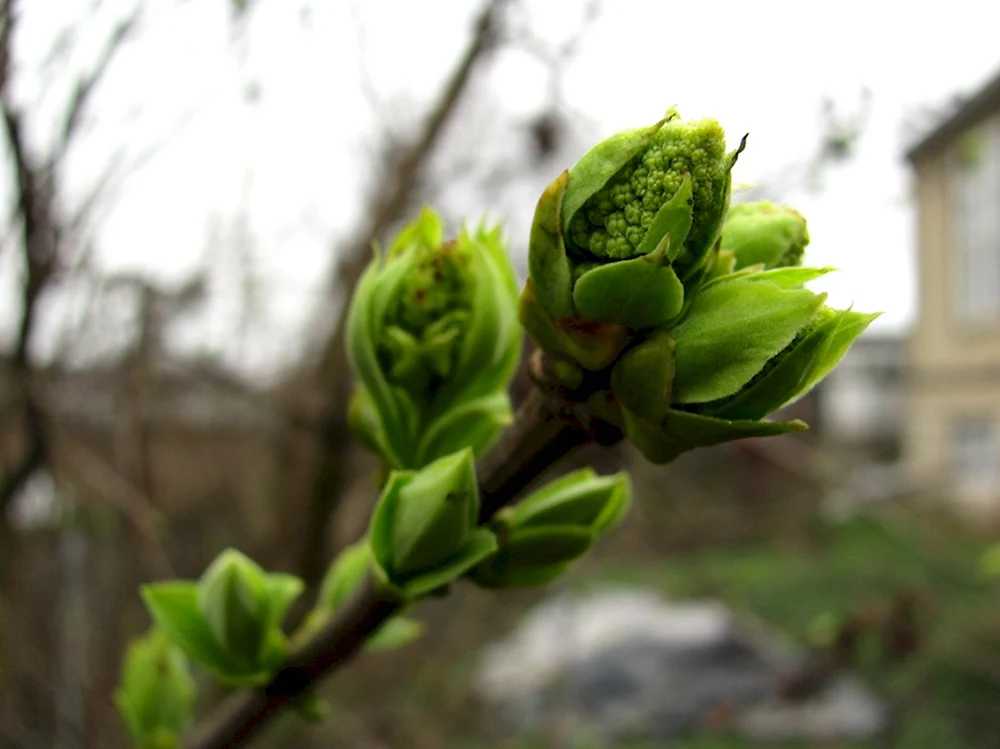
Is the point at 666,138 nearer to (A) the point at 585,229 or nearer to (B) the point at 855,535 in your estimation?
(A) the point at 585,229

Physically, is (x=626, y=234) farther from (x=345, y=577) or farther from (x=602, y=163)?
(x=345, y=577)

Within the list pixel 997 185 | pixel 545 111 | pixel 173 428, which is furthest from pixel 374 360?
pixel 997 185

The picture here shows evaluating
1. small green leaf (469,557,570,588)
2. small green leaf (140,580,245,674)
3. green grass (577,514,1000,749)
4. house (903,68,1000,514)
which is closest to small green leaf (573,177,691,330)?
small green leaf (469,557,570,588)

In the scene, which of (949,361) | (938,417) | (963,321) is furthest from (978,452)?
(963,321)

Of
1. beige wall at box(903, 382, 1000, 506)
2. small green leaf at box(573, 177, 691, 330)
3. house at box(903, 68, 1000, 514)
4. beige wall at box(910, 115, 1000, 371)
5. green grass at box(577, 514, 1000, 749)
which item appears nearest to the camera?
small green leaf at box(573, 177, 691, 330)

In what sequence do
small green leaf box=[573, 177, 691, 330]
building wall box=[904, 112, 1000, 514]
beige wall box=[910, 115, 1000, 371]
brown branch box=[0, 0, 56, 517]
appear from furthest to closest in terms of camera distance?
beige wall box=[910, 115, 1000, 371], building wall box=[904, 112, 1000, 514], brown branch box=[0, 0, 56, 517], small green leaf box=[573, 177, 691, 330]

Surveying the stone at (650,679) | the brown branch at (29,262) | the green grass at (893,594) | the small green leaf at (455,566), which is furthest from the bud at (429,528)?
the stone at (650,679)

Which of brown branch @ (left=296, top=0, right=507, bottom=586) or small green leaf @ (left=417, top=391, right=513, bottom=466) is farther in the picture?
brown branch @ (left=296, top=0, right=507, bottom=586)

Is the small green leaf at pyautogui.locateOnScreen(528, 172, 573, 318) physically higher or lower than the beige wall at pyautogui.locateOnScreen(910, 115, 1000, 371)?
higher

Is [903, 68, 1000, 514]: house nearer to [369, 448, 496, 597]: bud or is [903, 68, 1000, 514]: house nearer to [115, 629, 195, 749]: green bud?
[115, 629, 195, 749]: green bud
